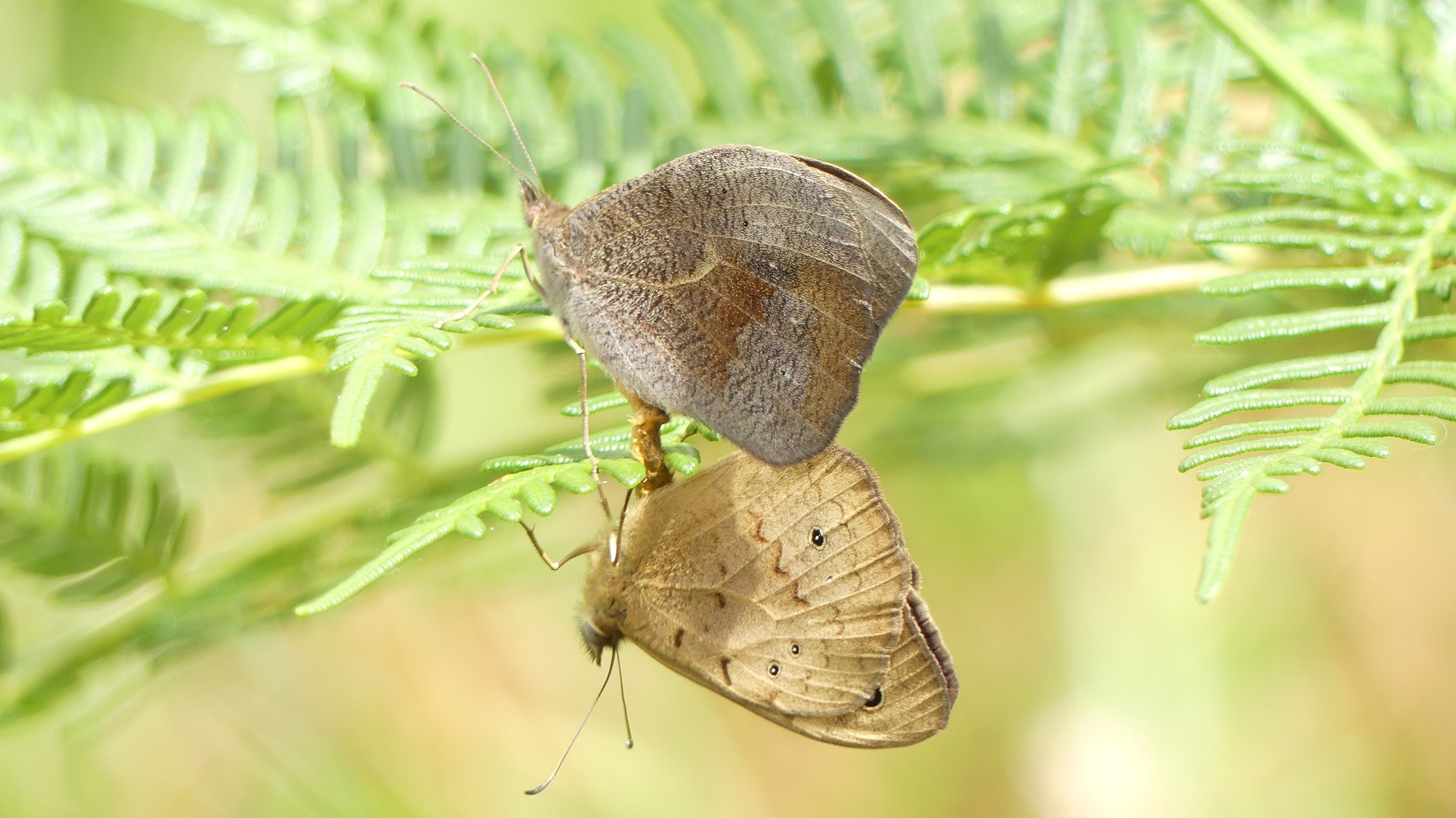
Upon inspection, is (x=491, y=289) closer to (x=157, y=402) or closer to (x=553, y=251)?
(x=553, y=251)

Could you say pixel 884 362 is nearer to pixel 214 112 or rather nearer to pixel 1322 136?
pixel 1322 136

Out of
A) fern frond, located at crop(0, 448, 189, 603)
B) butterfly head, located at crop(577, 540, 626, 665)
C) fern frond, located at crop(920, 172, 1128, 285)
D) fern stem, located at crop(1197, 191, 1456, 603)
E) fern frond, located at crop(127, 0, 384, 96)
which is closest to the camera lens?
fern stem, located at crop(1197, 191, 1456, 603)

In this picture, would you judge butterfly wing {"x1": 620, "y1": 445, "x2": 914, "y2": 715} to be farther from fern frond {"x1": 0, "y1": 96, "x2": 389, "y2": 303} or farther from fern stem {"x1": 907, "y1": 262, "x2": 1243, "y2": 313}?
fern frond {"x1": 0, "y1": 96, "x2": 389, "y2": 303}

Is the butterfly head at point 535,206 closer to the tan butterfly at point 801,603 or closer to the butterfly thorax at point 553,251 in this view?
the butterfly thorax at point 553,251

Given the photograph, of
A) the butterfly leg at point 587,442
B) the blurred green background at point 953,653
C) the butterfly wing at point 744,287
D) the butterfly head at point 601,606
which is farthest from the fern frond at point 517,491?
the blurred green background at point 953,653

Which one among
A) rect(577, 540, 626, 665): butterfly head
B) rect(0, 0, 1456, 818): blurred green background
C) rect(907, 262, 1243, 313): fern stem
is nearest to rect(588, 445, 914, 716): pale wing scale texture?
rect(577, 540, 626, 665): butterfly head
